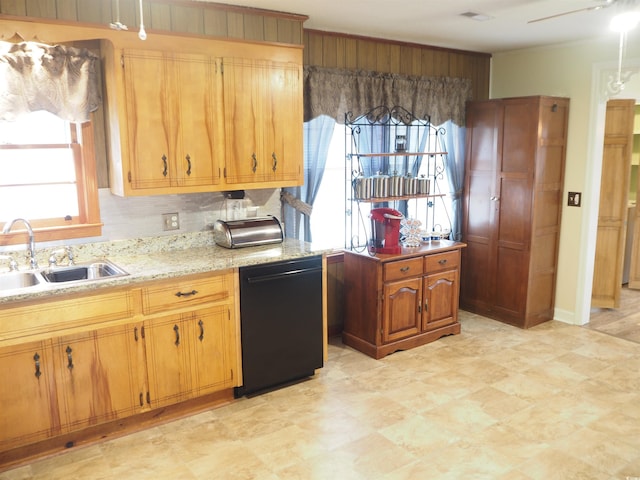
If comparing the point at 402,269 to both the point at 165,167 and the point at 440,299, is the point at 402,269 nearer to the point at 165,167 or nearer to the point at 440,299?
the point at 440,299

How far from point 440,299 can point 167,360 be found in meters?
2.22

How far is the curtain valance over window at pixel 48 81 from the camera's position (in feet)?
9.32

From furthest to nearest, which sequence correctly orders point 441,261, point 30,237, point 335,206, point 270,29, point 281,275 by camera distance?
point 335,206
point 441,261
point 270,29
point 281,275
point 30,237

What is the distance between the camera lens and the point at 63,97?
9.91ft

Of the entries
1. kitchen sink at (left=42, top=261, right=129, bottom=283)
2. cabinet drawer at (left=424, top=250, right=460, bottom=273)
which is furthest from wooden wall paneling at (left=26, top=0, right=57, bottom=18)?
cabinet drawer at (left=424, top=250, right=460, bottom=273)

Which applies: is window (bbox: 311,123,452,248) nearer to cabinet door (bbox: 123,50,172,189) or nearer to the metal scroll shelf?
the metal scroll shelf

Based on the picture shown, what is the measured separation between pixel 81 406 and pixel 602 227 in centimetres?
463

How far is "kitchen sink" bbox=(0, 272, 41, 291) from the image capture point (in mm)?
2912

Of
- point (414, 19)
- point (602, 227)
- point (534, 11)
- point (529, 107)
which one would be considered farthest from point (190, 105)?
point (602, 227)

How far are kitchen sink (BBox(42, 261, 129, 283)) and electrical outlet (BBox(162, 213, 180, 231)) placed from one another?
0.47m

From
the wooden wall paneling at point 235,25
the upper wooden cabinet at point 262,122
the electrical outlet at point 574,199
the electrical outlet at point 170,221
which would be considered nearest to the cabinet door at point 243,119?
the upper wooden cabinet at point 262,122

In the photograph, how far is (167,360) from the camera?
10.1 ft

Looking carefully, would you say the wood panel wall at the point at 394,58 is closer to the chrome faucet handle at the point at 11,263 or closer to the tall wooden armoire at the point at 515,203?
the tall wooden armoire at the point at 515,203

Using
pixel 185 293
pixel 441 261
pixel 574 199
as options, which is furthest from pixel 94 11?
pixel 574 199
